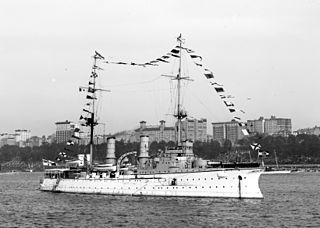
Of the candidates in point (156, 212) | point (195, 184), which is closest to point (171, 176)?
point (195, 184)

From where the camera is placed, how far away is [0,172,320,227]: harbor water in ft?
137

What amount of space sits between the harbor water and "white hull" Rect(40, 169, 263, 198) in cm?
127

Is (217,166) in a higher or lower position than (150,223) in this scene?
higher

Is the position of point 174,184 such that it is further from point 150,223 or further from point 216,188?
point 150,223

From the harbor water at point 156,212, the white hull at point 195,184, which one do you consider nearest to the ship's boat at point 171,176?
the white hull at point 195,184

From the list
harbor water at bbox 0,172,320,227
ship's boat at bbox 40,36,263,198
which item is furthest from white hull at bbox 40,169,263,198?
harbor water at bbox 0,172,320,227

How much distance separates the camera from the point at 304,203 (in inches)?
2341

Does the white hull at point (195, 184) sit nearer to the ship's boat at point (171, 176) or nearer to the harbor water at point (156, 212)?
the ship's boat at point (171, 176)

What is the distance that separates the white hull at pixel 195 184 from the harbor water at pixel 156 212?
127cm

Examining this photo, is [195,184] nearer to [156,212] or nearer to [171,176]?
[171,176]

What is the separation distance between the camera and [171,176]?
59781 millimetres

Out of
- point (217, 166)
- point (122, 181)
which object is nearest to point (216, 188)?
point (217, 166)

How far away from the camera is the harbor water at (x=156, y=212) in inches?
1642

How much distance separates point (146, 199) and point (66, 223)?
18.0m
